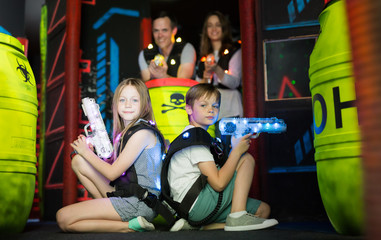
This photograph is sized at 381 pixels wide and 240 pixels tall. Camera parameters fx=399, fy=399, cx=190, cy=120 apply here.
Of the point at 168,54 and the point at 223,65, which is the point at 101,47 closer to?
the point at 168,54

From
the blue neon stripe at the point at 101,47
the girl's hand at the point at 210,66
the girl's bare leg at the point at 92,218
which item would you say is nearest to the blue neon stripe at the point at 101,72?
the blue neon stripe at the point at 101,47

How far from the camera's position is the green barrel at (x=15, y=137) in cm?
196

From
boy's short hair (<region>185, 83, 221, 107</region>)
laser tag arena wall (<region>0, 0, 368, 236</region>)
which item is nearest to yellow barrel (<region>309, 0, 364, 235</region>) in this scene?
boy's short hair (<region>185, 83, 221, 107</region>)

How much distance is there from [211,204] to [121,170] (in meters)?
0.48

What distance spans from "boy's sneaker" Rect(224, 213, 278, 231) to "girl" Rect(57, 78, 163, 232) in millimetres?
389

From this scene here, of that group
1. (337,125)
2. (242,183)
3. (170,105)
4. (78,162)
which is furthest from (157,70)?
(337,125)

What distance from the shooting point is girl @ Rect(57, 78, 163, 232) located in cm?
191

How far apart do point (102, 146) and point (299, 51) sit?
5.06 feet

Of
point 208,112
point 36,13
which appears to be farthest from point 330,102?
point 36,13

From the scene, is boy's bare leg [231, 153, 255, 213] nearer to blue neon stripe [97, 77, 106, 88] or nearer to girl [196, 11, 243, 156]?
girl [196, 11, 243, 156]

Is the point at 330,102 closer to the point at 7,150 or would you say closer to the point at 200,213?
the point at 200,213

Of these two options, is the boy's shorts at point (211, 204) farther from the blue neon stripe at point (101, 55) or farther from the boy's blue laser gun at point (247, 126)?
the blue neon stripe at point (101, 55)

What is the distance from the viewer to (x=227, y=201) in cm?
203

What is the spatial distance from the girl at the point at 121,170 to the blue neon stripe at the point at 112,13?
1631mm
